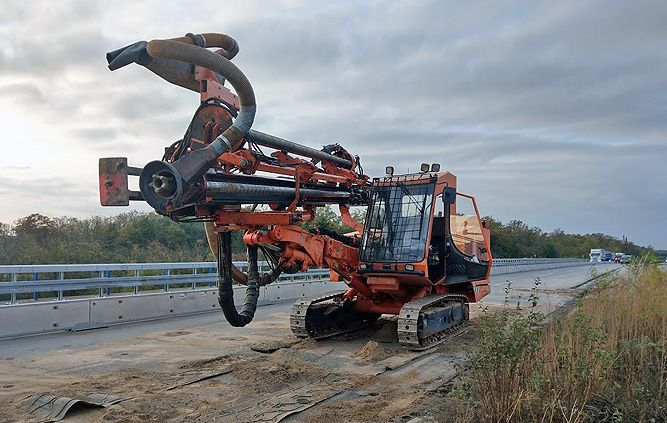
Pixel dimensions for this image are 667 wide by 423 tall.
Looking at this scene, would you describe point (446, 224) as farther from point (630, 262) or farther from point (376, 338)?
point (630, 262)

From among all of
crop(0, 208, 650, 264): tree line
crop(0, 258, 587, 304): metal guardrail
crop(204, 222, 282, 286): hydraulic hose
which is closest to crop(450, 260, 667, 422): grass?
crop(204, 222, 282, 286): hydraulic hose

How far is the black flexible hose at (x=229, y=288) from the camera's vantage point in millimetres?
7469

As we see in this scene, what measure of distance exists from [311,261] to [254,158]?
2.25 m

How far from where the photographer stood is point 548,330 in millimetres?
7688

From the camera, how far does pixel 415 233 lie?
33.7 feet

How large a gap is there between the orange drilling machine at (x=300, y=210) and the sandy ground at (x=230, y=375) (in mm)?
695

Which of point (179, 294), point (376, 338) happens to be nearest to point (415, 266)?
point (376, 338)

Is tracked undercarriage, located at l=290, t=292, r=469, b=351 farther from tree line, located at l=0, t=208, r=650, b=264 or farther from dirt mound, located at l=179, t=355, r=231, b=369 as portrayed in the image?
tree line, located at l=0, t=208, r=650, b=264

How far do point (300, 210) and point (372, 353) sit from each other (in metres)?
2.47

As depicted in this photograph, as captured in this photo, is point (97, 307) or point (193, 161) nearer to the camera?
point (193, 161)

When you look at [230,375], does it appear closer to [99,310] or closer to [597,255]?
[99,310]

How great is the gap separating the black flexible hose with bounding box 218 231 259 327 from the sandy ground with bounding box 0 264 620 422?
751 millimetres

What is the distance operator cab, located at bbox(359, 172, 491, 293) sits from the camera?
10.1 metres

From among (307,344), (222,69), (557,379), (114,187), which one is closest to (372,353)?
(307,344)
